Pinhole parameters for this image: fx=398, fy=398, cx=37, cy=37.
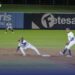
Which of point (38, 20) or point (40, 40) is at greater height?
point (38, 20)

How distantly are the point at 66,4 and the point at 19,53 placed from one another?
28736 millimetres

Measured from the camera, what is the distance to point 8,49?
25.7m

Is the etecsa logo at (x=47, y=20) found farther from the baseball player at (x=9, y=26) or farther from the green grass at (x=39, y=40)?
the baseball player at (x=9, y=26)

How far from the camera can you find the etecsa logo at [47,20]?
138 ft

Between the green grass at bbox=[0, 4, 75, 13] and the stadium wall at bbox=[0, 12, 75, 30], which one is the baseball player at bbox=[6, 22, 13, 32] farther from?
the green grass at bbox=[0, 4, 75, 13]

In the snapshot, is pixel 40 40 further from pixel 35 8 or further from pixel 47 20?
pixel 35 8

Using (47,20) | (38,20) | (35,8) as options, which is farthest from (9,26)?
(35,8)

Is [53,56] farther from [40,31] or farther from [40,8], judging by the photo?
[40,8]

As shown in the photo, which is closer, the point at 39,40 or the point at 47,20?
the point at 39,40

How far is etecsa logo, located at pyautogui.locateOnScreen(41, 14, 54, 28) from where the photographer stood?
42.1m

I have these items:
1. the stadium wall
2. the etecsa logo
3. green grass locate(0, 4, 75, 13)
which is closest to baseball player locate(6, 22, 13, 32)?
the stadium wall

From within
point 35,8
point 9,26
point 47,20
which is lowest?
point 9,26

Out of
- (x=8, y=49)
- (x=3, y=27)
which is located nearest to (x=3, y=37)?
(x=3, y=27)

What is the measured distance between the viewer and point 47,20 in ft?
139
